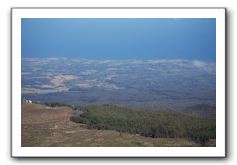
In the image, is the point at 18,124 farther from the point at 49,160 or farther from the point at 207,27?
the point at 207,27

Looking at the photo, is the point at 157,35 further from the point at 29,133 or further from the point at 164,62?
the point at 29,133

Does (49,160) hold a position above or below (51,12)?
below

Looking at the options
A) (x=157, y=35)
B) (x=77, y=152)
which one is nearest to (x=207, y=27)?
(x=157, y=35)

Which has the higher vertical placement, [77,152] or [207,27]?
[207,27]

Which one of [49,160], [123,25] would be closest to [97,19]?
[123,25]

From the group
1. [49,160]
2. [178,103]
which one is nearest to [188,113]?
[178,103]

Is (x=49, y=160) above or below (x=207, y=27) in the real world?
below

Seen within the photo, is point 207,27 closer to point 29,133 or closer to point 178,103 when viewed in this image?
point 178,103
